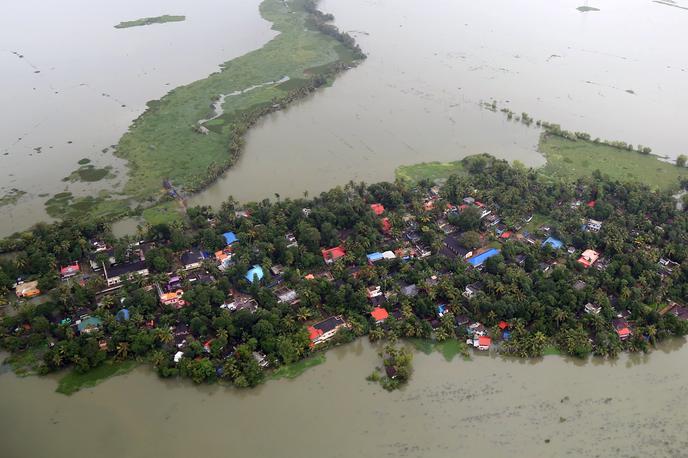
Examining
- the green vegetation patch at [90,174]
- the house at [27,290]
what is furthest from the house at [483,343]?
the green vegetation patch at [90,174]

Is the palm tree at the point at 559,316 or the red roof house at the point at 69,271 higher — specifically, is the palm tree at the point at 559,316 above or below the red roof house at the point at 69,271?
above

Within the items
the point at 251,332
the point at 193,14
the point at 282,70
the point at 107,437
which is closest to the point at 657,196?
the point at 251,332

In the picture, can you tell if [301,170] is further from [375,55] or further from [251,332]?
[375,55]

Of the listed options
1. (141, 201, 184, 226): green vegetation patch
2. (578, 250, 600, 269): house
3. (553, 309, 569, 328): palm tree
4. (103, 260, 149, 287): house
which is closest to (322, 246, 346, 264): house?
(103, 260, 149, 287): house

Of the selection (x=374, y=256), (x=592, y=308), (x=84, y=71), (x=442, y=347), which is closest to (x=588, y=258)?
(x=592, y=308)

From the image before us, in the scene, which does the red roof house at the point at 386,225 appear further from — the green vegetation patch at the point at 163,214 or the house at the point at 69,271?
the house at the point at 69,271

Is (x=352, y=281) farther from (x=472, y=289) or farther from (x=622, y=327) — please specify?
(x=622, y=327)
